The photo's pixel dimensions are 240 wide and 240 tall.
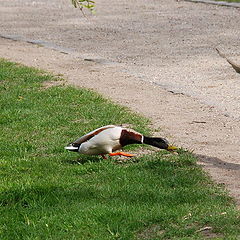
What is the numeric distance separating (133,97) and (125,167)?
3.35 meters

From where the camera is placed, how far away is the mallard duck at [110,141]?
6.85 meters

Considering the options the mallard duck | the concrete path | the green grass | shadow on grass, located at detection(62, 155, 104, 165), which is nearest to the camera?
the green grass

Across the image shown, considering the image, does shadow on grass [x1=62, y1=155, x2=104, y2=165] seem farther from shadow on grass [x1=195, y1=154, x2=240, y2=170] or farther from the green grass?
shadow on grass [x1=195, y1=154, x2=240, y2=170]

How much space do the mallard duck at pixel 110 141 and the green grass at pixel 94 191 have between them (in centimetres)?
15

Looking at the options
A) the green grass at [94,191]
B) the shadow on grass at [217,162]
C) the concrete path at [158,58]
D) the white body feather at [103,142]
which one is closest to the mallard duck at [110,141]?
the white body feather at [103,142]

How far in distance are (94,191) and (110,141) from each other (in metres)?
0.84

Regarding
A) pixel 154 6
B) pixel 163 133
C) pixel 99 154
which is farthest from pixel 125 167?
pixel 154 6

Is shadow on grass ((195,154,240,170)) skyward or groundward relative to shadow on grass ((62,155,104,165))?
skyward

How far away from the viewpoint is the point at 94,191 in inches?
242

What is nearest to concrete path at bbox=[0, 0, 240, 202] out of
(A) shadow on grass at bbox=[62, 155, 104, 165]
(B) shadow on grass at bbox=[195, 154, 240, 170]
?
(B) shadow on grass at bbox=[195, 154, 240, 170]

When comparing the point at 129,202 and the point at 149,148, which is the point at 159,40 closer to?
the point at 149,148

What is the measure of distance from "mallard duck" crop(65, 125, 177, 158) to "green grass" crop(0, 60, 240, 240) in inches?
5.8

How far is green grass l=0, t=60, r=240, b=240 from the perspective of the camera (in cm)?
524

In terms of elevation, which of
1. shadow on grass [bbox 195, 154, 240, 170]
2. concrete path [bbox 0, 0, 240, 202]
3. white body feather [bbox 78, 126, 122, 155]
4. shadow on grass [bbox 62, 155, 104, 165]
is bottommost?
concrete path [bbox 0, 0, 240, 202]
